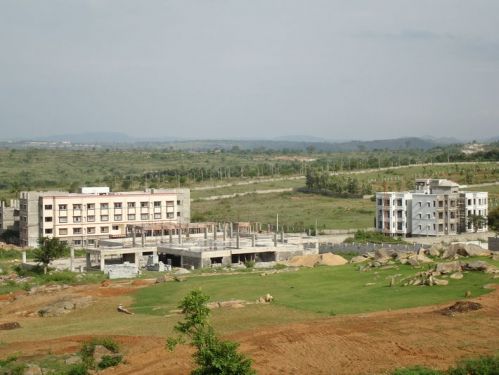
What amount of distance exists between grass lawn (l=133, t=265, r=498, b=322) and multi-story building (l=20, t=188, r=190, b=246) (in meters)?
32.2

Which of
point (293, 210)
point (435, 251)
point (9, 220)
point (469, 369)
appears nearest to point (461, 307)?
point (469, 369)

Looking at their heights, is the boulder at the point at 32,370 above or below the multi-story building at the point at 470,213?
below

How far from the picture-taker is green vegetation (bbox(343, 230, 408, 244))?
8109 centimetres

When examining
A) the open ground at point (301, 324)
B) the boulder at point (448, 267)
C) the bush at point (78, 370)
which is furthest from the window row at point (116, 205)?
the bush at point (78, 370)

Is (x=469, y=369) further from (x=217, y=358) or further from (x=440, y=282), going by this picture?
(x=440, y=282)

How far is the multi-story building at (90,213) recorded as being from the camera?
284 ft

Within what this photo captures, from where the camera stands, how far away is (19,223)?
91562 millimetres

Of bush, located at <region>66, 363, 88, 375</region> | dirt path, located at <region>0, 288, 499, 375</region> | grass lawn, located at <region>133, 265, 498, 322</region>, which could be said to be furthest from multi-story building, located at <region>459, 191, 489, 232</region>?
bush, located at <region>66, 363, 88, 375</region>

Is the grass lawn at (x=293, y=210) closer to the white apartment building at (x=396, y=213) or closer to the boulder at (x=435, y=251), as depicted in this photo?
the white apartment building at (x=396, y=213)

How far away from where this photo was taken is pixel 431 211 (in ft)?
285

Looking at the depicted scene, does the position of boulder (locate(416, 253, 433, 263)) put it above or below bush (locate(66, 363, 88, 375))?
above

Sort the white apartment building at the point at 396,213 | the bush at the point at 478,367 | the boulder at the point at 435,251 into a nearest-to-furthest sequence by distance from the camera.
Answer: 1. the bush at the point at 478,367
2. the boulder at the point at 435,251
3. the white apartment building at the point at 396,213

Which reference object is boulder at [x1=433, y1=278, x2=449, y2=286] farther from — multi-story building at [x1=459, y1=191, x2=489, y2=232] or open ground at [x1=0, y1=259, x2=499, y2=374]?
multi-story building at [x1=459, y1=191, x2=489, y2=232]

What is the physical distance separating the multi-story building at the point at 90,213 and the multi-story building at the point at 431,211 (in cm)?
2178
